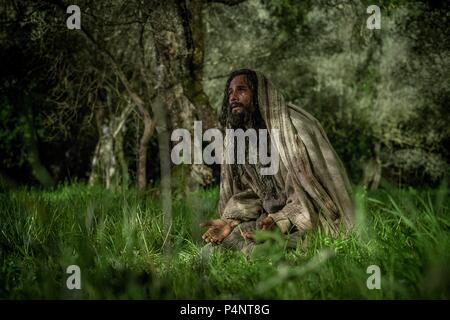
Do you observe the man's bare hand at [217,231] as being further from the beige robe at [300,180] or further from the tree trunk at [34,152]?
the tree trunk at [34,152]

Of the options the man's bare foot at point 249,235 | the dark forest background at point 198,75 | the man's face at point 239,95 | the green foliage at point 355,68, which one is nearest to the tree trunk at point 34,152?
the dark forest background at point 198,75

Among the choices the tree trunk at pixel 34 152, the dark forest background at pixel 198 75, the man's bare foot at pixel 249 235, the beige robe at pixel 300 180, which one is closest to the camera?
the tree trunk at pixel 34 152

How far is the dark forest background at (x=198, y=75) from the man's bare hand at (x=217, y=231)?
3.54m

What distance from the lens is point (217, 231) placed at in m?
5.69

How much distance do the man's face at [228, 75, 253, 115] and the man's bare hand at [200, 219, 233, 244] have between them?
1126 mm

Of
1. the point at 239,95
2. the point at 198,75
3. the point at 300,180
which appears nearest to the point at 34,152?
the point at 239,95

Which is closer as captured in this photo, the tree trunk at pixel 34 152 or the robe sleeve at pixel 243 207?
the tree trunk at pixel 34 152

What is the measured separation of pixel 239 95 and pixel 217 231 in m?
1.39

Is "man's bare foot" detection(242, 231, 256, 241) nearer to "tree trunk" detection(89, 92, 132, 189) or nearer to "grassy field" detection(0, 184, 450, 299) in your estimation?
"grassy field" detection(0, 184, 450, 299)

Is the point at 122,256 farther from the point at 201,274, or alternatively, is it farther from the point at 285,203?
the point at 285,203

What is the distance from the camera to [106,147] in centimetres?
1571

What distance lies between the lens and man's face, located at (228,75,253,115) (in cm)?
588

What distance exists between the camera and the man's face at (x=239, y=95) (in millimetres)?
5879
